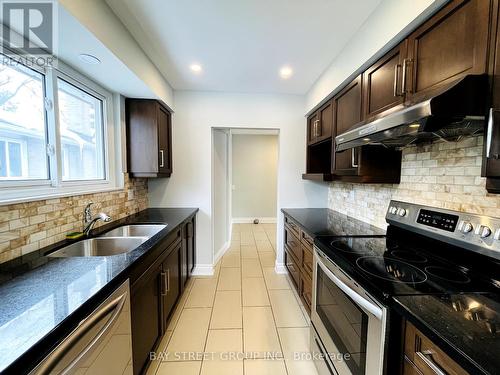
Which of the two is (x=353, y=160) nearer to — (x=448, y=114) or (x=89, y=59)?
(x=448, y=114)

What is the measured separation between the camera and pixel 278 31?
1.71 meters

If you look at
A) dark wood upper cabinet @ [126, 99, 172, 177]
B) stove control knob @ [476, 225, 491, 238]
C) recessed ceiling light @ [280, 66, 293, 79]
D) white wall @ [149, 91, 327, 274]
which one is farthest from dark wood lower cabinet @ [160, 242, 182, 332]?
recessed ceiling light @ [280, 66, 293, 79]

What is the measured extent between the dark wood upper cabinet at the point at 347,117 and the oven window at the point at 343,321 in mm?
961

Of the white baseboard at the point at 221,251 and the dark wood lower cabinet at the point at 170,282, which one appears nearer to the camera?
the dark wood lower cabinet at the point at 170,282

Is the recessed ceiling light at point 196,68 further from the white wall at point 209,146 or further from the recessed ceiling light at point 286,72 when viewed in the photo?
the recessed ceiling light at point 286,72

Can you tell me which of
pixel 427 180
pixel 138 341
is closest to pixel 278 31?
pixel 427 180

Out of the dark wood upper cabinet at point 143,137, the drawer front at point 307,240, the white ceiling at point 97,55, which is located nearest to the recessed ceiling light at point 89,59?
the white ceiling at point 97,55

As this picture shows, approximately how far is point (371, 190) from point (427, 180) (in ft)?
2.06

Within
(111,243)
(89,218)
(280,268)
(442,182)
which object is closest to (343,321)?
(442,182)

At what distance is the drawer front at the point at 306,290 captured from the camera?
1975 mm

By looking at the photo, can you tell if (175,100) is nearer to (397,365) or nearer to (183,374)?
(183,374)

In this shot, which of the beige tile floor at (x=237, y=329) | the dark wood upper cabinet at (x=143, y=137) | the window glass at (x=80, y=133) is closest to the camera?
the beige tile floor at (x=237, y=329)

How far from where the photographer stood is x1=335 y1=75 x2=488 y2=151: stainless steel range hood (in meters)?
0.88

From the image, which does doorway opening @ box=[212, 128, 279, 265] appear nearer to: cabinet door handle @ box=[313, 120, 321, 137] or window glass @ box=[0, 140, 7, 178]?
cabinet door handle @ box=[313, 120, 321, 137]
